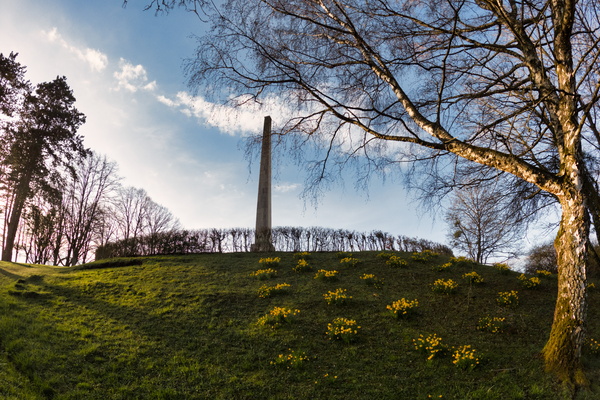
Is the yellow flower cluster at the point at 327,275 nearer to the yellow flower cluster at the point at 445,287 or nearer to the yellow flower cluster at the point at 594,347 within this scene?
the yellow flower cluster at the point at 445,287

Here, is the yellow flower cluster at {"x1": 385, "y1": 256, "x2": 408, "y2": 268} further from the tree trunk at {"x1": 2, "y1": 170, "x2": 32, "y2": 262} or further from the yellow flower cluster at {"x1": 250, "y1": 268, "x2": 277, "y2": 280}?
the tree trunk at {"x1": 2, "y1": 170, "x2": 32, "y2": 262}

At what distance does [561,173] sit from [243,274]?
9613 mm

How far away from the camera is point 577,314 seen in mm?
5020

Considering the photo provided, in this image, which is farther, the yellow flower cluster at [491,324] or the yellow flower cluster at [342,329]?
the yellow flower cluster at [491,324]

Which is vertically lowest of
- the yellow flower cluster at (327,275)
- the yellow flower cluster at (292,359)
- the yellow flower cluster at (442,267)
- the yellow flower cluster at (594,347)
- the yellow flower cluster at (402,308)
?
the yellow flower cluster at (292,359)

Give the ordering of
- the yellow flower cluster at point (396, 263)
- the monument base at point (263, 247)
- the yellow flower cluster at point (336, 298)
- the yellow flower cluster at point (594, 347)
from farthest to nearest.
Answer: the monument base at point (263, 247)
the yellow flower cluster at point (396, 263)
the yellow flower cluster at point (336, 298)
the yellow flower cluster at point (594, 347)

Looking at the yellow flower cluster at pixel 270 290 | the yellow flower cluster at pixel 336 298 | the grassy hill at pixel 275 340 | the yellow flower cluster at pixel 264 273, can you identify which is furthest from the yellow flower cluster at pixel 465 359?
the yellow flower cluster at pixel 264 273

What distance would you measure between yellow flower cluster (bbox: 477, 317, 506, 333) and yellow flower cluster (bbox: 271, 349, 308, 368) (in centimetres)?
393

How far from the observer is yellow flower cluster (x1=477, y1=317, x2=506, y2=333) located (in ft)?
22.8

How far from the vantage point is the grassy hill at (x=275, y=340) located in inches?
215

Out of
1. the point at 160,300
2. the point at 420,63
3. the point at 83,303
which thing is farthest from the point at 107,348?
the point at 420,63

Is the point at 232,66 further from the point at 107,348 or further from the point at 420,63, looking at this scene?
the point at 107,348

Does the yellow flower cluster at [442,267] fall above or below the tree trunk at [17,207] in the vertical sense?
below

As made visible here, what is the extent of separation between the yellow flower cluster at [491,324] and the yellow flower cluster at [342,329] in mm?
2689
